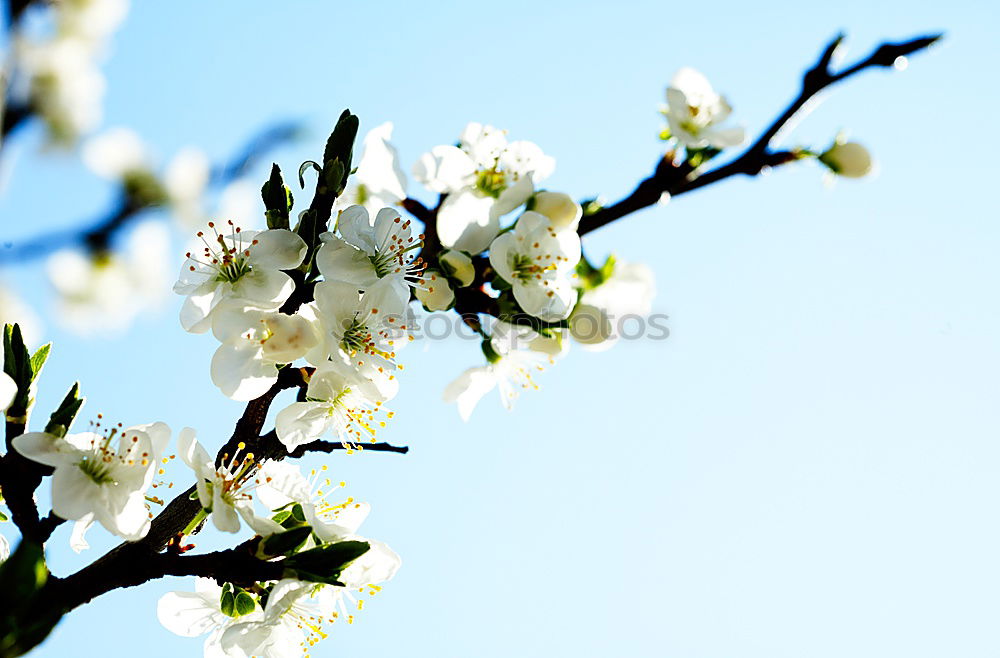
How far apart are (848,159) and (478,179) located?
64 centimetres

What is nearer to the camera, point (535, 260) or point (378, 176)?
point (535, 260)

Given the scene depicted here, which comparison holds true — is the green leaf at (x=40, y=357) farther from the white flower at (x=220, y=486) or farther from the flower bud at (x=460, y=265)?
the flower bud at (x=460, y=265)

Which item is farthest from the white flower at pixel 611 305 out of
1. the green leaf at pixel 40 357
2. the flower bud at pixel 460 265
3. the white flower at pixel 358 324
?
the green leaf at pixel 40 357

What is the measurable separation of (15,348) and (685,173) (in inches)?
42.1

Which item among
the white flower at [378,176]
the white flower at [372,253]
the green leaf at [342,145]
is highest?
the white flower at [378,176]

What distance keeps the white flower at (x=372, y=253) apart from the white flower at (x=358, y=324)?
0.01 metres

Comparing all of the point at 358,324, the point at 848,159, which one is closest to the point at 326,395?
the point at 358,324

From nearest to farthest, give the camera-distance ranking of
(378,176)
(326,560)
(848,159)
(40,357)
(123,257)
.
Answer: (326,560) → (40,357) → (848,159) → (378,176) → (123,257)

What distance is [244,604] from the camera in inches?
49.8

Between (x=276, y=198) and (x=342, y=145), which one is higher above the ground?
(x=342, y=145)

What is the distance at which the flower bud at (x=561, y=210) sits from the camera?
1.32m

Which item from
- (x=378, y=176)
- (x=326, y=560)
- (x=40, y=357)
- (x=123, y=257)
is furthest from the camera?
(x=123, y=257)

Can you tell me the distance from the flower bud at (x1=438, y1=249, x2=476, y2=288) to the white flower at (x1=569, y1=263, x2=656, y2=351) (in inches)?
7.8

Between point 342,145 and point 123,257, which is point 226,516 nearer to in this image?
point 342,145
